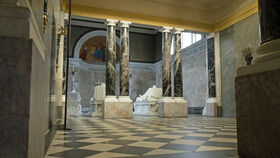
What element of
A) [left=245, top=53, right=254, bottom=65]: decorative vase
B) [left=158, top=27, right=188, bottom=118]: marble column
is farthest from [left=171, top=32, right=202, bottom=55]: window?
[left=245, top=53, right=254, bottom=65]: decorative vase

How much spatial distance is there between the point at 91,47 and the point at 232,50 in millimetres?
12478

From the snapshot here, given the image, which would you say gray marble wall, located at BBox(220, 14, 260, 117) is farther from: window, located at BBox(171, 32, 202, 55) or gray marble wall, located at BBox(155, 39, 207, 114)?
window, located at BBox(171, 32, 202, 55)

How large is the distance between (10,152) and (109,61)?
9909 millimetres

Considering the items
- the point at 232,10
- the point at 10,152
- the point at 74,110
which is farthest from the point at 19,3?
the point at 74,110

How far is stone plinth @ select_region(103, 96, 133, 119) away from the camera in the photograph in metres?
10.3

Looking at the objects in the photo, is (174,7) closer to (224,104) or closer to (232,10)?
(232,10)

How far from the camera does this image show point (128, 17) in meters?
11.1

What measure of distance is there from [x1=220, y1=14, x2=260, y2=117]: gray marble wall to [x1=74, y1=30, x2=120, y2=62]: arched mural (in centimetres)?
1129

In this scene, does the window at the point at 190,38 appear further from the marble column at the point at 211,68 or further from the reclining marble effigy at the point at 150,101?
the reclining marble effigy at the point at 150,101

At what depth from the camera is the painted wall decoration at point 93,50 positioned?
66.7ft

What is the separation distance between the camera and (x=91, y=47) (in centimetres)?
2061

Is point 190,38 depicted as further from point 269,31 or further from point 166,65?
point 269,31

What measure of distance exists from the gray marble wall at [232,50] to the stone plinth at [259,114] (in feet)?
29.7

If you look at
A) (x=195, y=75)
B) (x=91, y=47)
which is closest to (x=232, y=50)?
(x=195, y=75)
